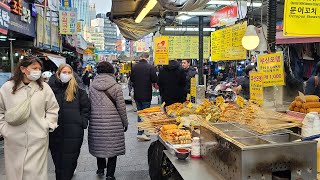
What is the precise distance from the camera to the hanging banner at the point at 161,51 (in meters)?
10.2

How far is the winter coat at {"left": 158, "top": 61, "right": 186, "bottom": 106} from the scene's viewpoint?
8000 millimetres

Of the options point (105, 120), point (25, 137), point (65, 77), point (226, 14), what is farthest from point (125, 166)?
point (226, 14)

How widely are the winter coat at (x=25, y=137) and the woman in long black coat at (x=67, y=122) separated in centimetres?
42

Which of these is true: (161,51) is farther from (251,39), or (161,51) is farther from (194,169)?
(194,169)

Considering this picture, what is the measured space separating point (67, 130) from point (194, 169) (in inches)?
89.5

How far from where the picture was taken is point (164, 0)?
5051 millimetres

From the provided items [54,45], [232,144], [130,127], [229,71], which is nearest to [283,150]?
[232,144]

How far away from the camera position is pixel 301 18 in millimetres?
4055

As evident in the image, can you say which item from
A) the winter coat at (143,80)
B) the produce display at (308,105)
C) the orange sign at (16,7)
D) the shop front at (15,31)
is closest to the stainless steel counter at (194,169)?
the produce display at (308,105)

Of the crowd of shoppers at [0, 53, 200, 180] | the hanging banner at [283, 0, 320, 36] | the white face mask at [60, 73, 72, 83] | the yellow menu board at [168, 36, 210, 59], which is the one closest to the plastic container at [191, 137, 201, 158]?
the hanging banner at [283, 0, 320, 36]

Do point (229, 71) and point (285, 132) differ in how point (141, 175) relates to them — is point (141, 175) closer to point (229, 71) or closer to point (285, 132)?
point (285, 132)

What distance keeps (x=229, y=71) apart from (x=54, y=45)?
11.2m

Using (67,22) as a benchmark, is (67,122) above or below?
below

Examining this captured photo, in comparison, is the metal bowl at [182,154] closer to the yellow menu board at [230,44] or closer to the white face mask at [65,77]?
the white face mask at [65,77]
